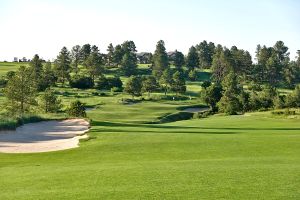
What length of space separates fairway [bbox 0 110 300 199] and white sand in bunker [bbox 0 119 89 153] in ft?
12.2

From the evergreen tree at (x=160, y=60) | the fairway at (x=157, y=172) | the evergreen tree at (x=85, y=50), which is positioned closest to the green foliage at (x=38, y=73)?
the evergreen tree at (x=85, y=50)

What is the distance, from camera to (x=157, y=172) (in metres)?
16.4

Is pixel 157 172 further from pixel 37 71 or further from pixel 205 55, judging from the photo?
pixel 205 55

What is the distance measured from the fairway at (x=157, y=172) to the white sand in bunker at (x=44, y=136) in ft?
12.2

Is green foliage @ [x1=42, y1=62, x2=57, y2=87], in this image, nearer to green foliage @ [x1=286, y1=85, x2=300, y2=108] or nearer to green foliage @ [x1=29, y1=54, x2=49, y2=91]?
green foliage @ [x1=29, y1=54, x2=49, y2=91]

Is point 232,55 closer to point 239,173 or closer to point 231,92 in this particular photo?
point 231,92

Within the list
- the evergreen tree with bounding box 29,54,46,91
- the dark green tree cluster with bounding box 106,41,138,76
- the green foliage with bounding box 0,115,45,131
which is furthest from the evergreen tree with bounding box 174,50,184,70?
the green foliage with bounding box 0,115,45,131

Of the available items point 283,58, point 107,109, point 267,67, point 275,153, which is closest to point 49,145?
point 275,153

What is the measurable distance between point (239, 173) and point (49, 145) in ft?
61.1

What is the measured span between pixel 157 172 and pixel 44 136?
73.1 ft

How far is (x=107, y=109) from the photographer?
80.4m

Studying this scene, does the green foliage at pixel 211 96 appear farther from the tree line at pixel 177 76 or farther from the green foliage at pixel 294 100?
the green foliage at pixel 294 100

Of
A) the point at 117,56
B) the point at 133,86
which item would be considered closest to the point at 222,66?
the point at 117,56

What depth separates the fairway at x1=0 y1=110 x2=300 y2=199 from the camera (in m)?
13.2
